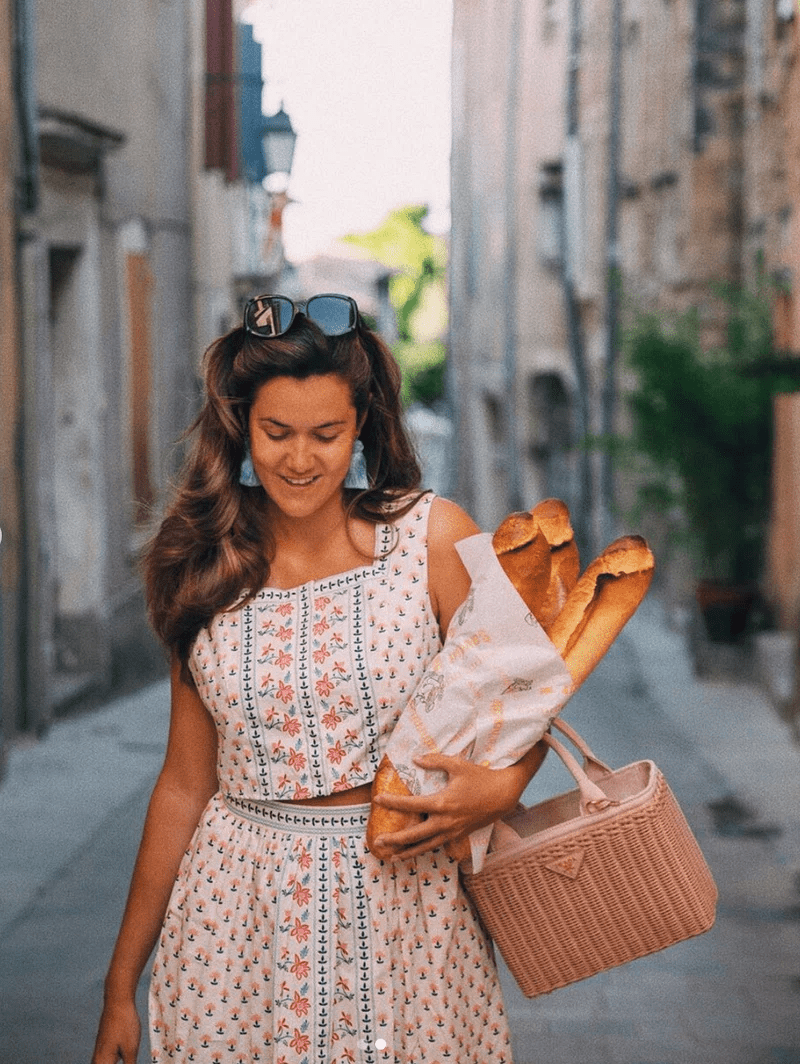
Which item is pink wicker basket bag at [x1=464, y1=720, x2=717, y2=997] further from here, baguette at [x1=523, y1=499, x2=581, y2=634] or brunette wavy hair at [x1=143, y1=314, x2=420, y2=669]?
brunette wavy hair at [x1=143, y1=314, x2=420, y2=669]

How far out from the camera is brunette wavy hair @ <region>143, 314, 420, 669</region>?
6.88 ft

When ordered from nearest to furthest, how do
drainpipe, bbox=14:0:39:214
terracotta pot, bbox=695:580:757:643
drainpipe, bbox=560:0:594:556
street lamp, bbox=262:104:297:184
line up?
1. drainpipe, bbox=14:0:39:214
2. terracotta pot, bbox=695:580:757:643
3. street lamp, bbox=262:104:297:184
4. drainpipe, bbox=560:0:594:556

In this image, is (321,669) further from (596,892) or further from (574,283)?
(574,283)

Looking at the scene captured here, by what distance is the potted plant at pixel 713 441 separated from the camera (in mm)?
10773

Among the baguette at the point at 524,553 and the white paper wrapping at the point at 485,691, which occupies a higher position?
the baguette at the point at 524,553

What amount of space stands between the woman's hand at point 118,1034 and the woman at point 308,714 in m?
0.01

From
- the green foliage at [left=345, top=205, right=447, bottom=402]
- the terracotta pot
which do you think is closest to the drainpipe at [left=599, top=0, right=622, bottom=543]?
the terracotta pot

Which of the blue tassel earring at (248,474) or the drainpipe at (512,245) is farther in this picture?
the drainpipe at (512,245)

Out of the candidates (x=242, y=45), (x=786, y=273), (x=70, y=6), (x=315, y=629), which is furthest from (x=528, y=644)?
(x=242, y=45)

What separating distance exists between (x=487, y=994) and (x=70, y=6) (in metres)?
8.30

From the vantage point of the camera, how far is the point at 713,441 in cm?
1110

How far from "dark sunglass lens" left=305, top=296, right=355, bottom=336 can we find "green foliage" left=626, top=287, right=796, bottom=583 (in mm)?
8674

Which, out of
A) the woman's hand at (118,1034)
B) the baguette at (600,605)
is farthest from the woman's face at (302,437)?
the woman's hand at (118,1034)

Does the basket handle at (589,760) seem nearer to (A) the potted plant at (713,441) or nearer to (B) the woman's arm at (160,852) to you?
(B) the woman's arm at (160,852)
